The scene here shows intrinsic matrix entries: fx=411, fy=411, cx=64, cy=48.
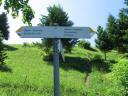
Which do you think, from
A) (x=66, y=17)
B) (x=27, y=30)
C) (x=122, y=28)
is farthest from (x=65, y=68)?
(x=27, y=30)

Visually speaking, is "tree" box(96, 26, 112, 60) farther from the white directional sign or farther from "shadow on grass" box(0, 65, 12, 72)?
the white directional sign

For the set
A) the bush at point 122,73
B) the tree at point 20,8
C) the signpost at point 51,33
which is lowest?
the bush at point 122,73

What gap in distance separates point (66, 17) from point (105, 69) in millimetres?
12043

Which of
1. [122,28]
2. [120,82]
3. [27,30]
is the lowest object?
[120,82]

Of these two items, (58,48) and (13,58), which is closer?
(58,48)

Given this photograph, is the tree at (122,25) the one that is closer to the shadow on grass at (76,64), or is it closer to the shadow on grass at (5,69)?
the shadow on grass at (76,64)

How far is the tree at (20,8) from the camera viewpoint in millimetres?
21361

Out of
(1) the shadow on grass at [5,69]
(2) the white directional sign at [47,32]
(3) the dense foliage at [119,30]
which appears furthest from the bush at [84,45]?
(2) the white directional sign at [47,32]

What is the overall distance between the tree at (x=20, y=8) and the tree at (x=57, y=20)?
35.4m

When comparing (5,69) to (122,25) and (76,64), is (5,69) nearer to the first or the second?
(76,64)

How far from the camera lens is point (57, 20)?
193 feet

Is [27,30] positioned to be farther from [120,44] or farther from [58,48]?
[120,44]

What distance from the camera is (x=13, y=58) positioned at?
2115 inches

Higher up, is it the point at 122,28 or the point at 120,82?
the point at 122,28
